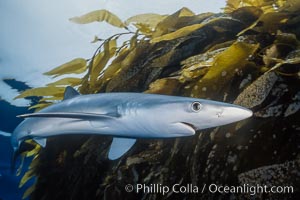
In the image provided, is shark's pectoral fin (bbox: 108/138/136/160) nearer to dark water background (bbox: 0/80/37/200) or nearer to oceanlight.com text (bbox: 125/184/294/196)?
oceanlight.com text (bbox: 125/184/294/196)

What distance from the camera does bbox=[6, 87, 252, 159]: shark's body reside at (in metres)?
1.54

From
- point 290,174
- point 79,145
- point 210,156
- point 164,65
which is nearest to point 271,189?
point 290,174

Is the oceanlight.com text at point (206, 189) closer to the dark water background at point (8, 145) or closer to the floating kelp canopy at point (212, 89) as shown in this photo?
the floating kelp canopy at point (212, 89)

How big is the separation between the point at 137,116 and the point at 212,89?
617mm

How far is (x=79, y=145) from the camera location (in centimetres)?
328

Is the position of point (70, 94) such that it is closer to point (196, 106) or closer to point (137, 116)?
point (137, 116)

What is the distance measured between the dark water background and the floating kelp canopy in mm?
5131

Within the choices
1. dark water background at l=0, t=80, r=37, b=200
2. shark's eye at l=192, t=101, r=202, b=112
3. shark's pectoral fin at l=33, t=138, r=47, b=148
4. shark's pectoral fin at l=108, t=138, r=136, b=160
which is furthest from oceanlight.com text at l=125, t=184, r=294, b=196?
dark water background at l=0, t=80, r=37, b=200

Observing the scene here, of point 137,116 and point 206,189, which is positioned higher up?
point 137,116

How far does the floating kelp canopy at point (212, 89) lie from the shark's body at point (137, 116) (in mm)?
383

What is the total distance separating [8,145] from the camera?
14.2 m

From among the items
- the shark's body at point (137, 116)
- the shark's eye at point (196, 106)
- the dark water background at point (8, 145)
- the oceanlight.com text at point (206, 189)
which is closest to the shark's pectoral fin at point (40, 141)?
the shark's body at point (137, 116)

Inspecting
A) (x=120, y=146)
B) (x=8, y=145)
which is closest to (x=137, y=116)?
(x=120, y=146)

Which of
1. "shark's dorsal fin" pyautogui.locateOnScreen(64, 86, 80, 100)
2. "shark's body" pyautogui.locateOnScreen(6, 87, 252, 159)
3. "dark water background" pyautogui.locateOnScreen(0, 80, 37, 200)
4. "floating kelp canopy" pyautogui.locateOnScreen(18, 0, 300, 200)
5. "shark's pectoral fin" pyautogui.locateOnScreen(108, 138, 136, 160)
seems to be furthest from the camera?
"dark water background" pyautogui.locateOnScreen(0, 80, 37, 200)
